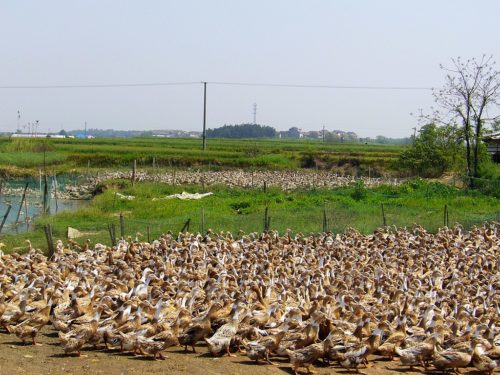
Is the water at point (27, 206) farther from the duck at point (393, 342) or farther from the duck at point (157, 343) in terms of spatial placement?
the duck at point (393, 342)

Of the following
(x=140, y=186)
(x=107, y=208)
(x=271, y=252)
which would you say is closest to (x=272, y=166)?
(x=140, y=186)

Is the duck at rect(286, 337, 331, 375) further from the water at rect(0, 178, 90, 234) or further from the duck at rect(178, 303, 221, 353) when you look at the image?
the water at rect(0, 178, 90, 234)

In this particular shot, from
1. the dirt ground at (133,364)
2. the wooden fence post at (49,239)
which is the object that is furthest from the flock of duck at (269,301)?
the wooden fence post at (49,239)

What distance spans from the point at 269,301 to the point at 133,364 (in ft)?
12.4

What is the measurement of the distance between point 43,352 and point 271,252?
8882 millimetres

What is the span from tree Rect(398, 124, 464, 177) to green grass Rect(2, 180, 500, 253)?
10941mm

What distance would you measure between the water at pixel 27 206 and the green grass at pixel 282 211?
1225mm

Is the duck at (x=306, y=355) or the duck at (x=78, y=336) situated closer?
the duck at (x=306, y=355)

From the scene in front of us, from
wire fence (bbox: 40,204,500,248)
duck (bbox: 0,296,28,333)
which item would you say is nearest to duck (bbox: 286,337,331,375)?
duck (bbox: 0,296,28,333)

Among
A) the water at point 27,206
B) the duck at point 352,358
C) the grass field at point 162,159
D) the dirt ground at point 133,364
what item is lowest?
the water at point 27,206

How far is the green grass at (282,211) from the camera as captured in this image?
28.0m

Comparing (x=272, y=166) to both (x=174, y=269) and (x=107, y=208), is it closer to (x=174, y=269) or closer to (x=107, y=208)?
(x=107, y=208)

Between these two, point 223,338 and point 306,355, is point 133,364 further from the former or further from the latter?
point 306,355

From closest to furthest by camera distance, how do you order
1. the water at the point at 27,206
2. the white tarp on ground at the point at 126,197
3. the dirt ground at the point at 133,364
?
the dirt ground at the point at 133,364 → the water at the point at 27,206 → the white tarp on ground at the point at 126,197
